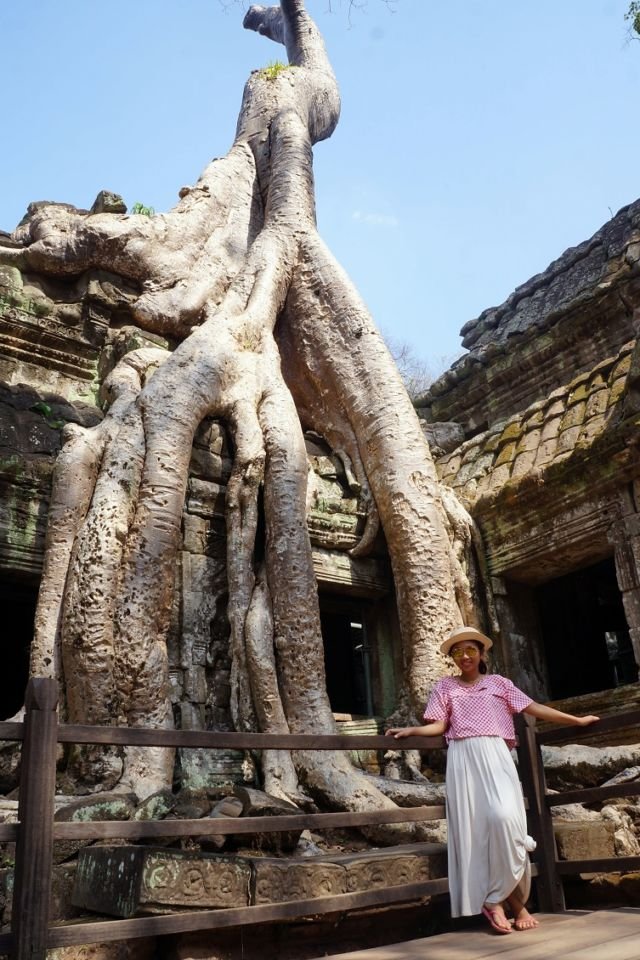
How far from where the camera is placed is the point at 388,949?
2389 millimetres

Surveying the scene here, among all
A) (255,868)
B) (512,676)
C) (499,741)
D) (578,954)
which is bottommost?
(578,954)

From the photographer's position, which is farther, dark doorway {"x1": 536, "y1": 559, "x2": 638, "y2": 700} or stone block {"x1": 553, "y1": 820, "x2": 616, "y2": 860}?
dark doorway {"x1": 536, "y1": 559, "x2": 638, "y2": 700}

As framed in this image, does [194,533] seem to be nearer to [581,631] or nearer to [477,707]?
[477,707]

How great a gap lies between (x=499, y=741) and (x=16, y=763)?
241cm

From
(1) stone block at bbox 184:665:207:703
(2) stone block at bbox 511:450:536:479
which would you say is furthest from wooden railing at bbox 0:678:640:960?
(2) stone block at bbox 511:450:536:479

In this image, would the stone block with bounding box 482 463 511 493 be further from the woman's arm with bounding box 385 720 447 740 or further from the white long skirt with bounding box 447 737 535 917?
the white long skirt with bounding box 447 737 535 917

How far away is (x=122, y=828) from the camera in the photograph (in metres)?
2.12

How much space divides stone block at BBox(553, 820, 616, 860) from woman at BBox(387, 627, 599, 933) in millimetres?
500

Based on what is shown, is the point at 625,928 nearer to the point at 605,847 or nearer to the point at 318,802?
the point at 605,847

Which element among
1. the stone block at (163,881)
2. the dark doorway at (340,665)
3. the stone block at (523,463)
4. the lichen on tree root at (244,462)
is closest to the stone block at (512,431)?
the stone block at (523,463)

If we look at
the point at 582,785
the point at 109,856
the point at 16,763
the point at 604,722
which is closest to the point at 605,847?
the point at 604,722

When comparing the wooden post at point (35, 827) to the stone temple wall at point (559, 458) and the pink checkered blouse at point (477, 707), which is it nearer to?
the pink checkered blouse at point (477, 707)

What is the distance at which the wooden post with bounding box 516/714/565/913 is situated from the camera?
294cm

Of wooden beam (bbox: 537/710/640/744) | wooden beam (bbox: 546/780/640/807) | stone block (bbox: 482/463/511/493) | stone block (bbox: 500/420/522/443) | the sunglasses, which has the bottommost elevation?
wooden beam (bbox: 546/780/640/807)
